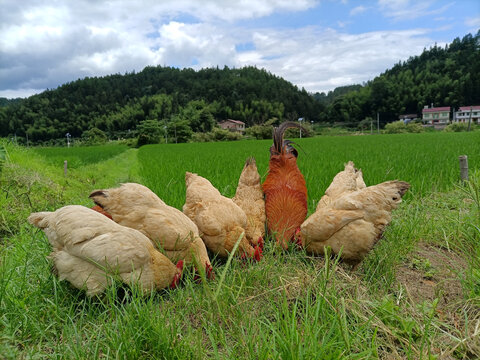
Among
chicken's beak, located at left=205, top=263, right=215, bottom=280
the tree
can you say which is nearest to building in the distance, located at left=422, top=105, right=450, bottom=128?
the tree

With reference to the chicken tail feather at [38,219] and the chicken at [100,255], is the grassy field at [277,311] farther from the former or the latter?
the chicken tail feather at [38,219]

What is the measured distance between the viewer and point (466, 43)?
220 feet

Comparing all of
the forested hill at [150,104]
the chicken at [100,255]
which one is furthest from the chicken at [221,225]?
the forested hill at [150,104]

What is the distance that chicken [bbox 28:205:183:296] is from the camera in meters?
1.52

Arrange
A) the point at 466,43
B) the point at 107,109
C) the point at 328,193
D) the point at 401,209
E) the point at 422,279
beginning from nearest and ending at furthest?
the point at 422,279, the point at 328,193, the point at 401,209, the point at 107,109, the point at 466,43

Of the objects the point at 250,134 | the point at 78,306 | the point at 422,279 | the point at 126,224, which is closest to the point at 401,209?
the point at 422,279

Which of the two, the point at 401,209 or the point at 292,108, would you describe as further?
the point at 292,108

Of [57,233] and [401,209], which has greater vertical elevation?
[57,233]

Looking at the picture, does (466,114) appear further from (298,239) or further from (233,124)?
(298,239)

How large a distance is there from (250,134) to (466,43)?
6257 cm

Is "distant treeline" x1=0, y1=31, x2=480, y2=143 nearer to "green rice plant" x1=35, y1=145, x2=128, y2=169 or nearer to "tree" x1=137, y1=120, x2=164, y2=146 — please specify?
"tree" x1=137, y1=120, x2=164, y2=146

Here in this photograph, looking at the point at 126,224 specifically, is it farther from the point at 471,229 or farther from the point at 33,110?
the point at 33,110

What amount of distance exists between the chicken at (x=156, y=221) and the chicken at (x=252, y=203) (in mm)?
505

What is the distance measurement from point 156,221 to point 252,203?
1047mm
